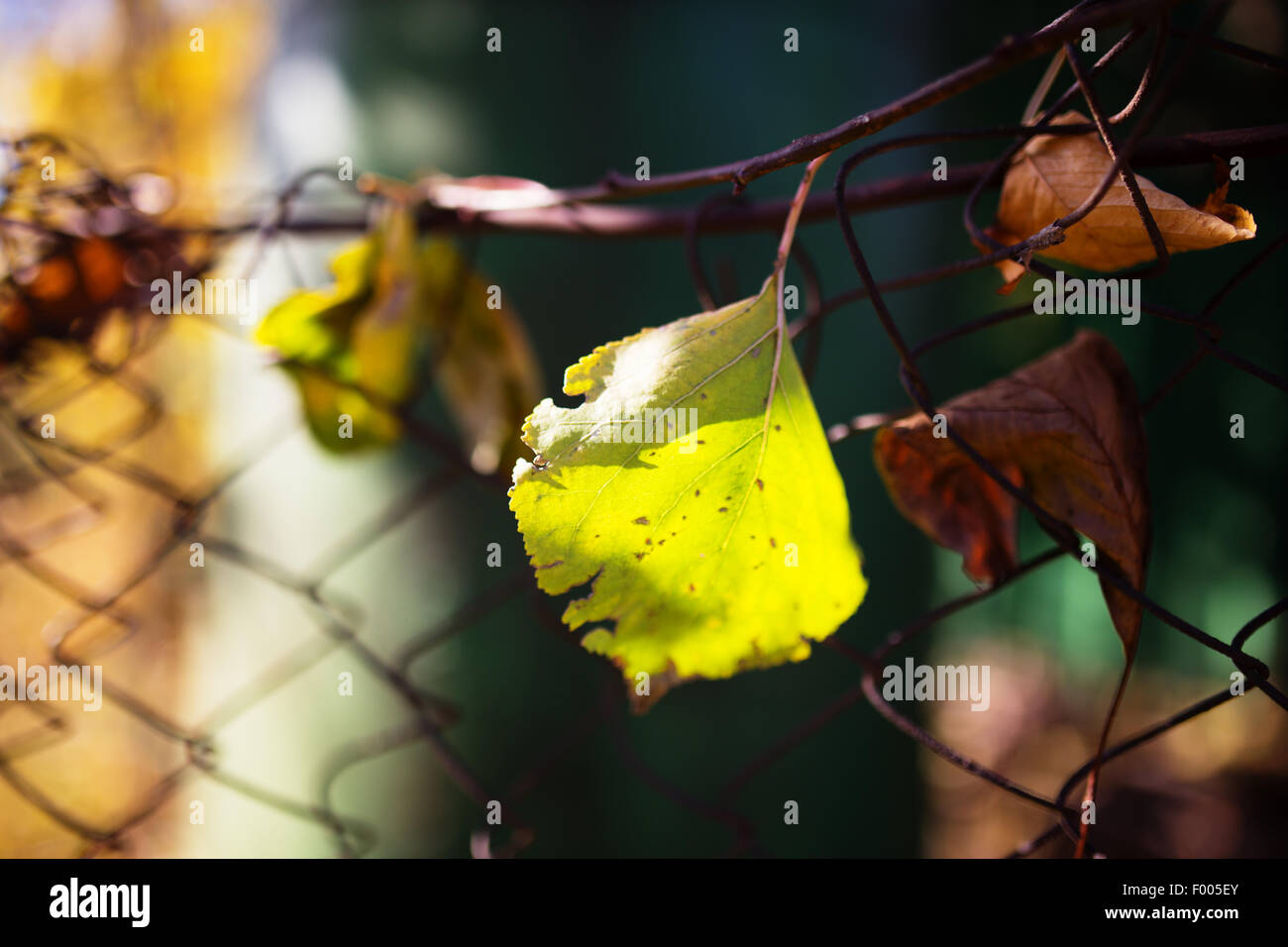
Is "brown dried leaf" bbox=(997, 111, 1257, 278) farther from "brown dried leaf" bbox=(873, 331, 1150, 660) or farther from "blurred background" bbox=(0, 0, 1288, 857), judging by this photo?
"blurred background" bbox=(0, 0, 1288, 857)

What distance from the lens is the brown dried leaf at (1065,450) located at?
48 cm

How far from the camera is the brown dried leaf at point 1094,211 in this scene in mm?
418

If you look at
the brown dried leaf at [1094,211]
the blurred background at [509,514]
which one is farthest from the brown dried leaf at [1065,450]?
the blurred background at [509,514]

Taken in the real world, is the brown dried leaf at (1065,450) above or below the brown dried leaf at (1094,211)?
below

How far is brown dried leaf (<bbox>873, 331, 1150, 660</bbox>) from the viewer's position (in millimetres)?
479

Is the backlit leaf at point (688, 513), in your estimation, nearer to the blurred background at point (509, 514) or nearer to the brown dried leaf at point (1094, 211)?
the brown dried leaf at point (1094, 211)

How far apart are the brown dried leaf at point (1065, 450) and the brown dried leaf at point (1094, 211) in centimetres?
8

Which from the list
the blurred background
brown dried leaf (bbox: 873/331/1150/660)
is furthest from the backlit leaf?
the blurred background

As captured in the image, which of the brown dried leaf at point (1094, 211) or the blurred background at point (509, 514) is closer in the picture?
the brown dried leaf at point (1094, 211)

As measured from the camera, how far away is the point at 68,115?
432cm

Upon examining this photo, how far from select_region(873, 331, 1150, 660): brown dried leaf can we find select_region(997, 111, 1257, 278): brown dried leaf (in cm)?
8

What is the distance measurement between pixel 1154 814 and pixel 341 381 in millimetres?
3184

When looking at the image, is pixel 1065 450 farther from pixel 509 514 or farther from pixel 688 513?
pixel 509 514
